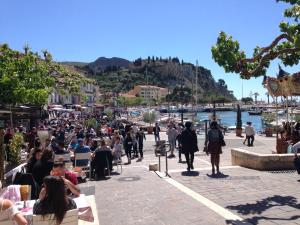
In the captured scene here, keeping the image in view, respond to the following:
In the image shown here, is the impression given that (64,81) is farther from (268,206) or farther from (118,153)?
(268,206)

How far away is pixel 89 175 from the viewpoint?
36.9 ft

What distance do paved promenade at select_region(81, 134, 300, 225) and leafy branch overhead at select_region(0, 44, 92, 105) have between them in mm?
8513

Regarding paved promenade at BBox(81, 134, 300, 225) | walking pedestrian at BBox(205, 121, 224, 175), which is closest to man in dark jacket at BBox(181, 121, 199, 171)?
walking pedestrian at BBox(205, 121, 224, 175)

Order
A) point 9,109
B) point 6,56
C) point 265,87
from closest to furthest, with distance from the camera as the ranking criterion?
point 265,87 < point 9,109 < point 6,56

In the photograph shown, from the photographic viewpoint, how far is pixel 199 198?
8008 mm

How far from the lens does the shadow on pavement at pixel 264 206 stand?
6570 mm

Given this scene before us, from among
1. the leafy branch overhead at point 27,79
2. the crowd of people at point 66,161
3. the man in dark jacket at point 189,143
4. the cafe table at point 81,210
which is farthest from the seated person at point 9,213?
the leafy branch overhead at point 27,79

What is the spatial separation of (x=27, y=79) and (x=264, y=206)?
18.2 metres

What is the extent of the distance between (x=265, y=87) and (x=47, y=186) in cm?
1041

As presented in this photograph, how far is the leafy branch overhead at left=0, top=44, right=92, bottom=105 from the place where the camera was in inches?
691

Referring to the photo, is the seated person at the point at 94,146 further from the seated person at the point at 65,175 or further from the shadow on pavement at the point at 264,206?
the shadow on pavement at the point at 264,206

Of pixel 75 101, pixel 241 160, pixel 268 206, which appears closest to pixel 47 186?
pixel 268 206

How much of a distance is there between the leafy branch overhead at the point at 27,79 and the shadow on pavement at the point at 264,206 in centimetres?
1287

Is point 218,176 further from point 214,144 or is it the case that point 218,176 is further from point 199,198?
point 199,198
